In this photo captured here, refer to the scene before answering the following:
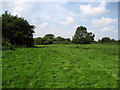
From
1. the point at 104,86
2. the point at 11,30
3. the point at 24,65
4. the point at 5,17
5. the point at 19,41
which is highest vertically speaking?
the point at 5,17

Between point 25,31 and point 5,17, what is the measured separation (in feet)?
28.5

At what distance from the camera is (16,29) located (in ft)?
165

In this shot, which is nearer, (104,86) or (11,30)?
(104,86)

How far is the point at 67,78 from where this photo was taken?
15406 mm

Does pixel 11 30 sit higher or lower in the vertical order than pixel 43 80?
higher

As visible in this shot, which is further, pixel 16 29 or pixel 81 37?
pixel 81 37

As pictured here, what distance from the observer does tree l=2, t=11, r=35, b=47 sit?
153 feet

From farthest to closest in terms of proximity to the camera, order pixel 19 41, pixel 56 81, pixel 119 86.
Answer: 1. pixel 19 41
2. pixel 56 81
3. pixel 119 86

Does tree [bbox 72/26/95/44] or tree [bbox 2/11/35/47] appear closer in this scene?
tree [bbox 2/11/35/47]

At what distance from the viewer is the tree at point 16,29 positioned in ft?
153

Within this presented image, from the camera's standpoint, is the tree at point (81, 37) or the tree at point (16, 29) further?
the tree at point (81, 37)

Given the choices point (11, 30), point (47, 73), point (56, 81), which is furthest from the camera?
point (11, 30)

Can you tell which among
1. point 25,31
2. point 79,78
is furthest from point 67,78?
point 25,31

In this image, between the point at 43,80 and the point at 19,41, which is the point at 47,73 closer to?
the point at 43,80
